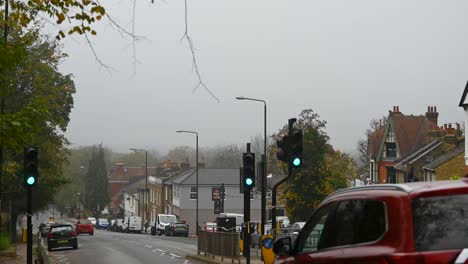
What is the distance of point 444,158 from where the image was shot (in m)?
51.1

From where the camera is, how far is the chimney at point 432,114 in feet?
203

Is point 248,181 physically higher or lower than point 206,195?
higher

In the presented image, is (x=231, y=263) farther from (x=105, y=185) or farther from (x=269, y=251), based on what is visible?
(x=105, y=185)

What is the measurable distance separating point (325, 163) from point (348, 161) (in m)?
9.22

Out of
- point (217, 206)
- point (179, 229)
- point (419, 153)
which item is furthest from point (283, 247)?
point (217, 206)

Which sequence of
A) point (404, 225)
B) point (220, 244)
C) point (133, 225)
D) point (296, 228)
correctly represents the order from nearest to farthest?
point (404, 225)
point (220, 244)
point (296, 228)
point (133, 225)

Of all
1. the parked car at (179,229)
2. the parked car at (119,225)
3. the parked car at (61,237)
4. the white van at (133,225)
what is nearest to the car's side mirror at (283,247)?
the parked car at (61,237)

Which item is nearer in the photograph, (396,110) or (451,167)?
(451,167)

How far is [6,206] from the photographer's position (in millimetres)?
48406

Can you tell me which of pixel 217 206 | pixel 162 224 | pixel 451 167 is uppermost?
pixel 451 167

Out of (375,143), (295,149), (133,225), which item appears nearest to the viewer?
(295,149)

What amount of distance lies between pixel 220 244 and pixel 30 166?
10.5 metres

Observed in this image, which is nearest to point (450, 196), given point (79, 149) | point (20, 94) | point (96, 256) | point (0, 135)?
point (0, 135)

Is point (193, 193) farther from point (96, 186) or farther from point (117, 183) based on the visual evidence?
point (117, 183)
